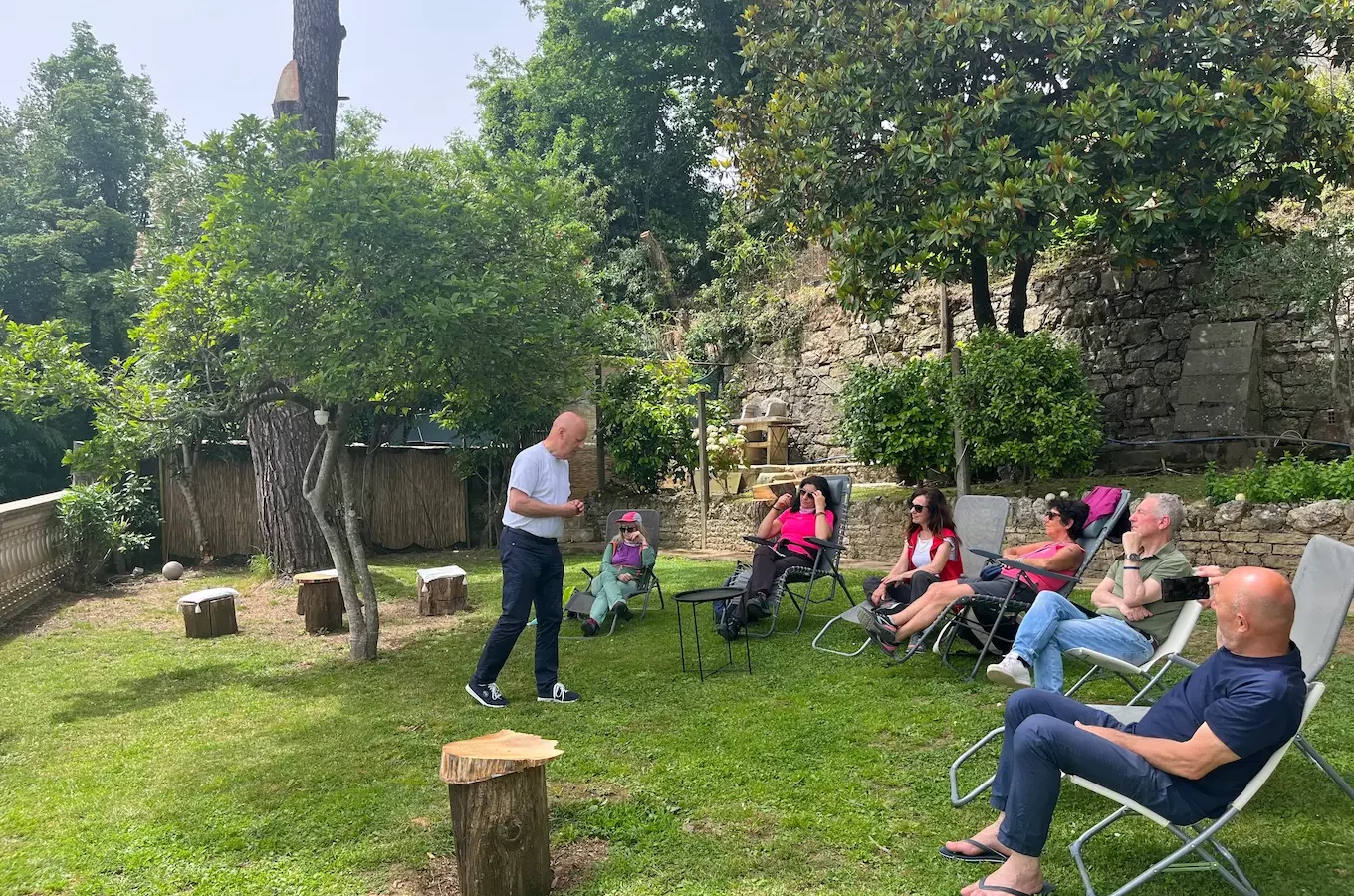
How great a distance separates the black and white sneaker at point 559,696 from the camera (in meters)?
4.84

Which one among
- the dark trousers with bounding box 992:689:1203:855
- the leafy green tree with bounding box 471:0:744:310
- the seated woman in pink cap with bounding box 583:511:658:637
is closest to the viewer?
the dark trousers with bounding box 992:689:1203:855

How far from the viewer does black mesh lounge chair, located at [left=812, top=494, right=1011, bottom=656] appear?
5.76 m

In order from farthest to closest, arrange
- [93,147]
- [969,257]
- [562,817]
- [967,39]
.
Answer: [93,147], [969,257], [967,39], [562,817]

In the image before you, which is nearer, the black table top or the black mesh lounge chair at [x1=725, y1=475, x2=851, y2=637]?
the black table top

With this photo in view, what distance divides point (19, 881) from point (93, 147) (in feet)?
67.9

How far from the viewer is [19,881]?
300 centimetres

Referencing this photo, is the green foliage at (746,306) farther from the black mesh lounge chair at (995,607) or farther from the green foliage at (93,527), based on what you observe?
the black mesh lounge chair at (995,607)

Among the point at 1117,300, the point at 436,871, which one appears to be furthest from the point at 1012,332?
the point at 436,871

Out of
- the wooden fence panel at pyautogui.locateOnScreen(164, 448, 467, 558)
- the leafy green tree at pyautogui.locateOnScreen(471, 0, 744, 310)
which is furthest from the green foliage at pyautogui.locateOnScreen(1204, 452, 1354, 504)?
the leafy green tree at pyautogui.locateOnScreen(471, 0, 744, 310)

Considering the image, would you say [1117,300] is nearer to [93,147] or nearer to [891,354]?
[891,354]

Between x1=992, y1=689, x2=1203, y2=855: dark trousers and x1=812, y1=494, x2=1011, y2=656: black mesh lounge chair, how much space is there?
305 cm

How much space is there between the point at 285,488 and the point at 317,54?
4.36 meters

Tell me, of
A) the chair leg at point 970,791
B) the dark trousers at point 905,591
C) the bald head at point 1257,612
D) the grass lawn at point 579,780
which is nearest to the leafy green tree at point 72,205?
the grass lawn at point 579,780

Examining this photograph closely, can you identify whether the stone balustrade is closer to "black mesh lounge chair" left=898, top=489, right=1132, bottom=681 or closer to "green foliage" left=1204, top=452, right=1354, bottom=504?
"black mesh lounge chair" left=898, top=489, right=1132, bottom=681
